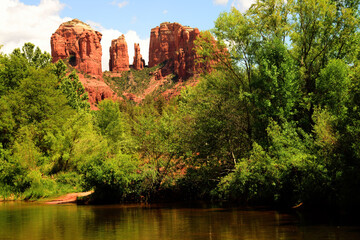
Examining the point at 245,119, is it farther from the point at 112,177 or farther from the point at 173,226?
the point at 173,226

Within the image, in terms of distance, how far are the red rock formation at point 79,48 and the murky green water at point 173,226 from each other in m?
150

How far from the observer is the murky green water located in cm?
1191

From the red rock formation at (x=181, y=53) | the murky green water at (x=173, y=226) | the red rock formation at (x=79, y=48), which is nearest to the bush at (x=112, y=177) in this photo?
the murky green water at (x=173, y=226)

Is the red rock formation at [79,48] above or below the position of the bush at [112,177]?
above

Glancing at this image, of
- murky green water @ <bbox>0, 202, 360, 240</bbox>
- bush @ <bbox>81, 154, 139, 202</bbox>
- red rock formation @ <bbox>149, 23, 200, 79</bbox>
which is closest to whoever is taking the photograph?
murky green water @ <bbox>0, 202, 360, 240</bbox>

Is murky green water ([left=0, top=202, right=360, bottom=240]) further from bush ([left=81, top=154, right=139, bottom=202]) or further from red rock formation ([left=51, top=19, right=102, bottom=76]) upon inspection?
red rock formation ([left=51, top=19, right=102, bottom=76])

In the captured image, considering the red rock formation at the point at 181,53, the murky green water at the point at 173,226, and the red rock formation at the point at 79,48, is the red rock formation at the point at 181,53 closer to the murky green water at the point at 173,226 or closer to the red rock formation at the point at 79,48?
the red rock formation at the point at 79,48

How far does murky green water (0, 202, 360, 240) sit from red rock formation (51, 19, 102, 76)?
150142 millimetres

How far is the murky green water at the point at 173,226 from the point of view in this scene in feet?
39.1

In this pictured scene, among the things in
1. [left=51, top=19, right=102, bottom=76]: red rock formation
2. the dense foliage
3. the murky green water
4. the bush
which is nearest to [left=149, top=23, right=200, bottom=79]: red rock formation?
[left=51, top=19, right=102, bottom=76]: red rock formation

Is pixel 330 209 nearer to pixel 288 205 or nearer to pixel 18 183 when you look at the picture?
pixel 288 205

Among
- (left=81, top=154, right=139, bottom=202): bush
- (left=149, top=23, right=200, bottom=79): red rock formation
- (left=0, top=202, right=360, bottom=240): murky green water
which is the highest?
(left=149, top=23, right=200, bottom=79): red rock formation


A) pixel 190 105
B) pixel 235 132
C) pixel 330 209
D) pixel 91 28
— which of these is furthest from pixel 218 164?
pixel 91 28

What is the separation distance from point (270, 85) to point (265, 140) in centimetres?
367
